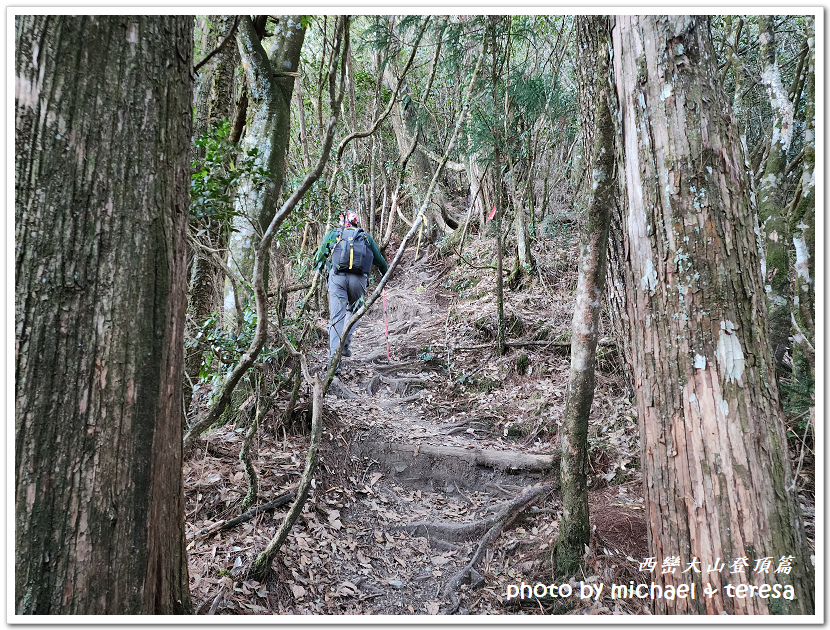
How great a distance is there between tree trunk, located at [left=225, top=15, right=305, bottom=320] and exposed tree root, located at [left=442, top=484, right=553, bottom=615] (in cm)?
300

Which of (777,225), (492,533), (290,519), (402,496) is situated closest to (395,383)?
(402,496)

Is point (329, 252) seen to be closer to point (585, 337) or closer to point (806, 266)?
point (585, 337)

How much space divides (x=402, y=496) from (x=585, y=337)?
2.37 metres

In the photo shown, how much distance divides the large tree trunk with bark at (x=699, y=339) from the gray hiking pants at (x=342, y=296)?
172 inches

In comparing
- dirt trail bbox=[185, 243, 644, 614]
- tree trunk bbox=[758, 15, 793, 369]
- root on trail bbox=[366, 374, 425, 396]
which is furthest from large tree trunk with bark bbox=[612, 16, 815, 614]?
root on trail bbox=[366, 374, 425, 396]

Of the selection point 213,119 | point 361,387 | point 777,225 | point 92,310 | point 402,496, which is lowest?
point 402,496

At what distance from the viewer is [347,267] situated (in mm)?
6191

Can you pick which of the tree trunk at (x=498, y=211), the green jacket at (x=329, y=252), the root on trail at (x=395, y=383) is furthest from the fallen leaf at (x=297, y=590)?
the tree trunk at (x=498, y=211)

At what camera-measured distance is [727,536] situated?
1737mm

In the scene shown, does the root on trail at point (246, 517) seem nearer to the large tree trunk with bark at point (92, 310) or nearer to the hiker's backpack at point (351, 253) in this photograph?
the large tree trunk with bark at point (92, 310)

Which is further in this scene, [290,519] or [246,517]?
[246,517]

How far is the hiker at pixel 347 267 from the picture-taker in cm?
602
